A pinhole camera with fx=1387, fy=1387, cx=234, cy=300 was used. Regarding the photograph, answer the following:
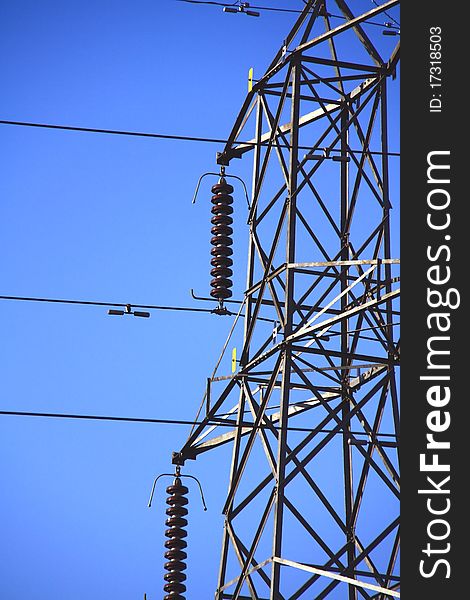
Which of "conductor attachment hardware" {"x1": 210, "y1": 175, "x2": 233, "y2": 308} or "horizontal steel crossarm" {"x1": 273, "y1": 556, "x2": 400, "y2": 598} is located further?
"conductor attachment hardware" {"x1": 210, "y1": 175, "x2": 233, "y2": 308}

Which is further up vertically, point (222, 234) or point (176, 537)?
point (222, 234)

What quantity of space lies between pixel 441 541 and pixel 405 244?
2.65m

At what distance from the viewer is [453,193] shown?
1240 centimetres

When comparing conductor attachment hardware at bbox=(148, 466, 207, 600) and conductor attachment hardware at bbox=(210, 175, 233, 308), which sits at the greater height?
conductor attachment hardware at bbox=(210, 175, 233, 308)

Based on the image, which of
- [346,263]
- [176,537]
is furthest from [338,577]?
[176,537]

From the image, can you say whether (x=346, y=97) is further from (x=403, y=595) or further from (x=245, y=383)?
(x=403, y=595)

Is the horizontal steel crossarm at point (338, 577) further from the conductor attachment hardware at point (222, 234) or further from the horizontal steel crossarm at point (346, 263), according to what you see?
the conductor attachment hardware at point (222, 234)

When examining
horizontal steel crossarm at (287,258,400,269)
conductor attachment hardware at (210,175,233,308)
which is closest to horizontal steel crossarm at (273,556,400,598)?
horizontal steel crossarm at (287,258,400,269)

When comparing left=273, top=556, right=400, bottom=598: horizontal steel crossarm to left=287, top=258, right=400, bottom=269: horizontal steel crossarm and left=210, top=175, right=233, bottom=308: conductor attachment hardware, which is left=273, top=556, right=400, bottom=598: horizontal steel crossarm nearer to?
left=287, top=258, right=400, bottom=269: horizontal steel crossarm

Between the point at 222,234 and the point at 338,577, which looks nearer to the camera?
the point at 338,577

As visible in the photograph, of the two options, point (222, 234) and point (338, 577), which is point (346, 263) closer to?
point (338, 577)

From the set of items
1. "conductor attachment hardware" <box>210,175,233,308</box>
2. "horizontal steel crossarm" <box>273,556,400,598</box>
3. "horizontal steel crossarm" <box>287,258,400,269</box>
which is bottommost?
"horizontal steel crossarm" <box>273,556,400,598</box>

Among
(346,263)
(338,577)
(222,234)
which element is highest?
(222,234)

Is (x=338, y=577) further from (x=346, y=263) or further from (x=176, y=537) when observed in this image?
(x=176, y=537)
